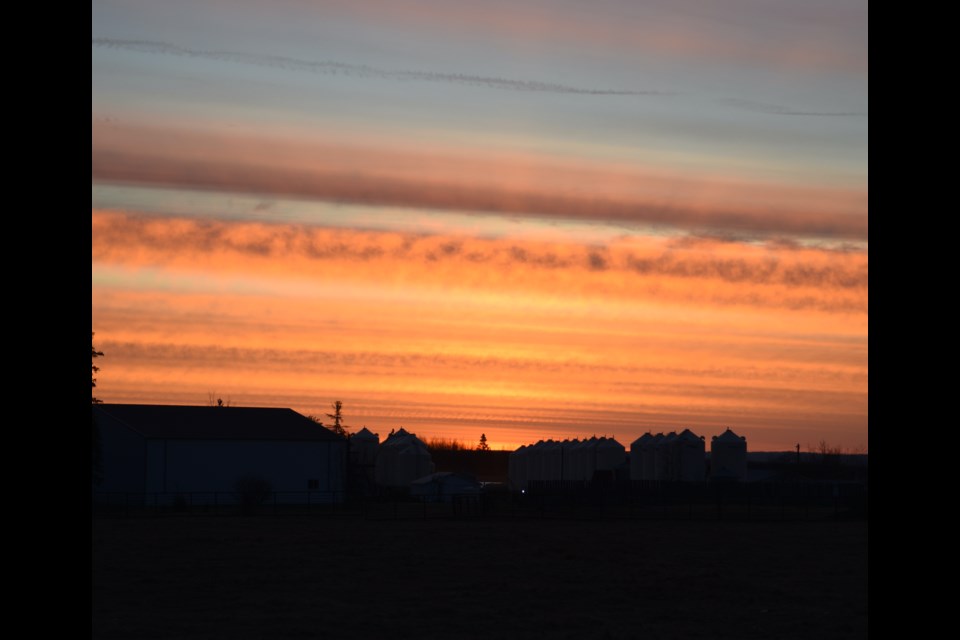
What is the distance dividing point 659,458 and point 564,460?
672 inches

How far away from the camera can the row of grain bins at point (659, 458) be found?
10412 cm

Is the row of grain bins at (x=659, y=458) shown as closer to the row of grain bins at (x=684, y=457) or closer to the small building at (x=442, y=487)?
the row of grain bins at (x=684, y=457)

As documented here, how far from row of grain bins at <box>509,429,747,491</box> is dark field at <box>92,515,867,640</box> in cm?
4883

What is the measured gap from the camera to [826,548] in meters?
46.2

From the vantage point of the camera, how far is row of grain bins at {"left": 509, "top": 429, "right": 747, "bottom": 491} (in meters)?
104

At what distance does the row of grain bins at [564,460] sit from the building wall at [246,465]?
26190mm

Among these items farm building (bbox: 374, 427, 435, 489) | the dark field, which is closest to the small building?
farm building (bbox: 374, 427, 435, 489)

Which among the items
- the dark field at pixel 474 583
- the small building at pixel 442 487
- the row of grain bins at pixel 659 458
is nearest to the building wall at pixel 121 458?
the small building at pixel 442 487

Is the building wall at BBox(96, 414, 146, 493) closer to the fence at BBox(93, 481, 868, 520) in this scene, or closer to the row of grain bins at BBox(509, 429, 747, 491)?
the fence at BBox(93, 481, 868, 520)

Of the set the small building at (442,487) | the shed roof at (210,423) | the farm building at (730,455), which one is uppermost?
the shed roof at (210,423)

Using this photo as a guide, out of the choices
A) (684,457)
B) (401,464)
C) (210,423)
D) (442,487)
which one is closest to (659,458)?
(684,457)
